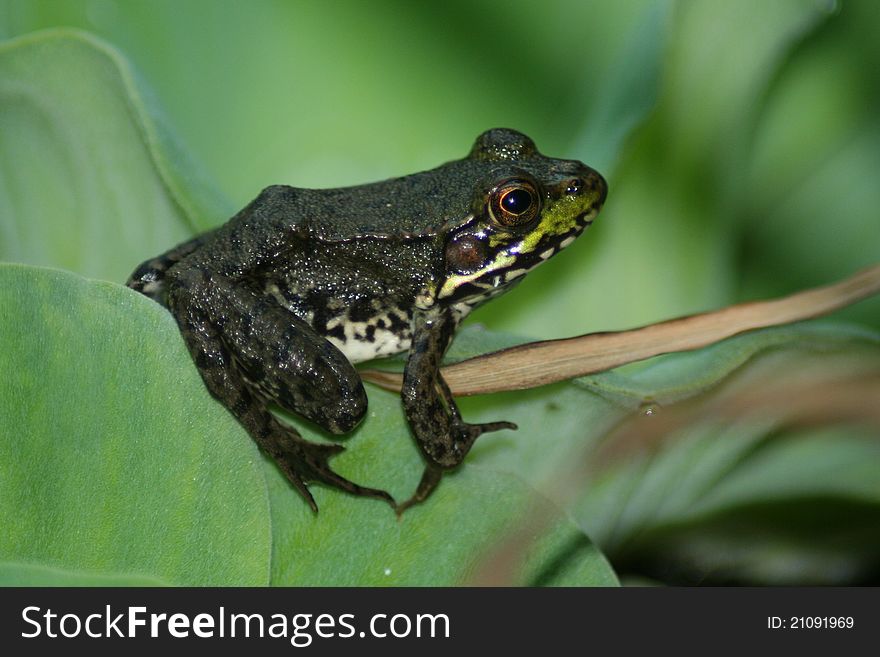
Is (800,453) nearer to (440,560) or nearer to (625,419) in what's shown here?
(625,419)

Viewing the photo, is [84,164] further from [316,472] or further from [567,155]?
[567,155]

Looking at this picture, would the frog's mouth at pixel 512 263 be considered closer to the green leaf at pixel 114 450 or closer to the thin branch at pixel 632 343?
the thin branch at pixel 632 343

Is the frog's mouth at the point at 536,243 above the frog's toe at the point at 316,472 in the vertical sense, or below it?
above

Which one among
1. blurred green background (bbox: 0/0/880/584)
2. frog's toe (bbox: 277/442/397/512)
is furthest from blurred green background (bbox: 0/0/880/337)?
frog's toe (bbox: 277/442/397/512)

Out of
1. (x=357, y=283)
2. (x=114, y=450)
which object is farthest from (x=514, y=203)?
(x=114, y=450)

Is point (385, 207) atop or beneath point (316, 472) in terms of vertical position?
atop

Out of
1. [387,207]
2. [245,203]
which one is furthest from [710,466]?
[245,203]

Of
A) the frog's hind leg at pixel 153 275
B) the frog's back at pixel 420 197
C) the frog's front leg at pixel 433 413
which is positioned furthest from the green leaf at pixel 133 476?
the frog's back at pixel 420 197
